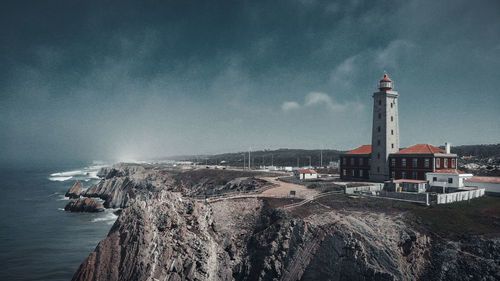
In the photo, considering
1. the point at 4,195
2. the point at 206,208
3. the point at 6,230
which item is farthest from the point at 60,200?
the point at 206,208

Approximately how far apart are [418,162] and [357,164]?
9.86 metres

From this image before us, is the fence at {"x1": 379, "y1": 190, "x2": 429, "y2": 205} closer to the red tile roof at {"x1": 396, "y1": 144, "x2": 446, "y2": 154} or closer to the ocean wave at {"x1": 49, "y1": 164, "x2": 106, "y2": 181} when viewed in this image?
the red tile roof at {"x1": 396, "y1": 144, "x2": 446, "y2": 154}

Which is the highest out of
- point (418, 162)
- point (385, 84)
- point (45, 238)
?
point (385, 84)

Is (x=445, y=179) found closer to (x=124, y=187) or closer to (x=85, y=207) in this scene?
(x=85, y=207)

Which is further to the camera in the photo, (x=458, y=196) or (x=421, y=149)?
(x=421, y=149)

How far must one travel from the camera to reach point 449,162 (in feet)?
130

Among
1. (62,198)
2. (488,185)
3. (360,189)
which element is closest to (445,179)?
(488,185)

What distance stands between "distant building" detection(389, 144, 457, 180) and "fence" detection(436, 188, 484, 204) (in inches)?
236

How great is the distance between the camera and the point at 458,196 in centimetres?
3022

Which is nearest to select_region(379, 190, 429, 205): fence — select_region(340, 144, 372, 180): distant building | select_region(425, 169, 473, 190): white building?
→ select_region(425, 169, 473, 190): white building

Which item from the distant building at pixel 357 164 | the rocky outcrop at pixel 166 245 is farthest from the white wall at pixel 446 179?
the rocky outcrop at pixel 166 245

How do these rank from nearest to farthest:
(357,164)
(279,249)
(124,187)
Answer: (279,249) < (357,164) < (124,187)

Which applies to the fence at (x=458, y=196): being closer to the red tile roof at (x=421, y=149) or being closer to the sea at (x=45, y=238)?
the red tile roof at (x=421, y=149)

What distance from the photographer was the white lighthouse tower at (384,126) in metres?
41.9
